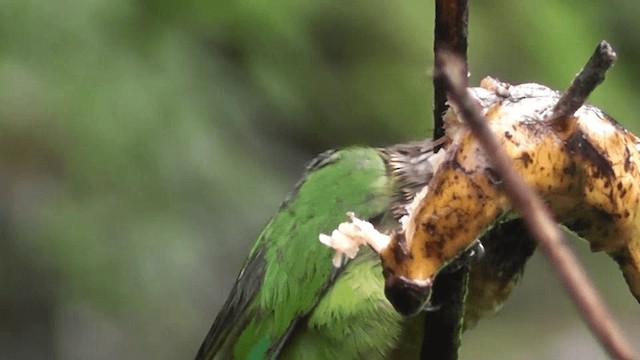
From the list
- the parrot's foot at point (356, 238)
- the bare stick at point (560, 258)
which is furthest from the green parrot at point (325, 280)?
the bare stick at point (560, 258)

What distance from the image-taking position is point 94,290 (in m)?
2.43

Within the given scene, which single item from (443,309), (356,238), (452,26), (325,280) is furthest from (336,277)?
(452,26)

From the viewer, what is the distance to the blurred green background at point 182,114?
220cm

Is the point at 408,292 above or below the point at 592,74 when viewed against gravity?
below

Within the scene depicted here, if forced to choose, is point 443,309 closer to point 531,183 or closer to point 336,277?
point 531,183

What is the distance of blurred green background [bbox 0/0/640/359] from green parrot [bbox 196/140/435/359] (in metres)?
0.55

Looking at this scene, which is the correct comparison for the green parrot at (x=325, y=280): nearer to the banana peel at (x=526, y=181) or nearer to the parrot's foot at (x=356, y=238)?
the banana peel at (x=526, y=181)

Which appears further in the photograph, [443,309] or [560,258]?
[443,309]

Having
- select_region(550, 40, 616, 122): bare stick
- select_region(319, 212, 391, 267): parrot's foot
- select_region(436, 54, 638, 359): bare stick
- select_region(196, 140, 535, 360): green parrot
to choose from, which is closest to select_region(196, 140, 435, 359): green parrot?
select_region(196, 140, 535, 360): green parrot

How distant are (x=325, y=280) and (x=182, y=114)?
814 mm

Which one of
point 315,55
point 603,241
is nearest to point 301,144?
point 315,55

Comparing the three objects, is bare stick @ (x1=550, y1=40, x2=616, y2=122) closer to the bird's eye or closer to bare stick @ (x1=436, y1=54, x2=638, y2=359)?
the bird's eye

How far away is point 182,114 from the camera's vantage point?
7.52 feet

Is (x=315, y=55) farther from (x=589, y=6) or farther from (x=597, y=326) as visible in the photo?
(x=597, y=326)
